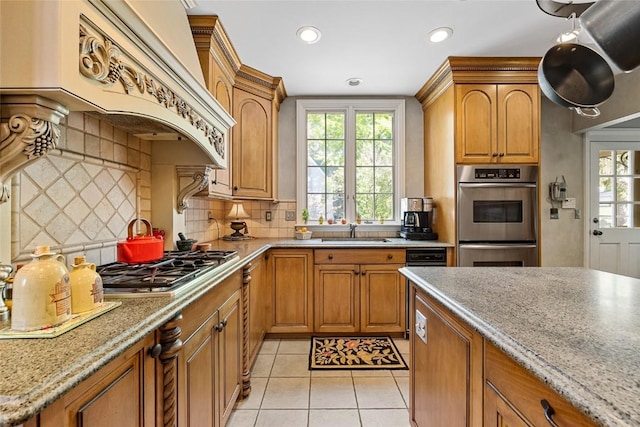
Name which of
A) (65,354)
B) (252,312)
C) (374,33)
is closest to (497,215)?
(374,33)

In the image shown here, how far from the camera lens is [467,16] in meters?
2.17

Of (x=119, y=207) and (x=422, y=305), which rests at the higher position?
(x=119, y=207)

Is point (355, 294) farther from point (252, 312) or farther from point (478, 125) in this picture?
point (478, 125)

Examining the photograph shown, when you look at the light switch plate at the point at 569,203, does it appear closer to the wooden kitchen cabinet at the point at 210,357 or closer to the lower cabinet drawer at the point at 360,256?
the lower cabinet drawer at the point at 360,256

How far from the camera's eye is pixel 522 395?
73 cm

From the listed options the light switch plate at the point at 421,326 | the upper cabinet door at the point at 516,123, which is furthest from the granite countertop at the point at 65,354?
the upper cabinet door at the point at 516,123

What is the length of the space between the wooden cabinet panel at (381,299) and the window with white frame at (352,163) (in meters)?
0.85

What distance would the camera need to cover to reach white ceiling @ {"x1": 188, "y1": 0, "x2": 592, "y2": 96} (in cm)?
205

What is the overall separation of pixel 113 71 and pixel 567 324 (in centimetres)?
152

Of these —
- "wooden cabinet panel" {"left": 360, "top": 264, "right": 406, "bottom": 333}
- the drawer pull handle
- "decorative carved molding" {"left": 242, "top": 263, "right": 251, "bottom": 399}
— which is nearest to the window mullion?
"wooden cabinet panel" {"left": 360, "top": 264, "right": 406, "bottom": 333}

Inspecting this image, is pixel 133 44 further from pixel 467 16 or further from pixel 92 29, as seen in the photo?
pixel 467 16

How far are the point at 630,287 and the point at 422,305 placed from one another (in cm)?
79

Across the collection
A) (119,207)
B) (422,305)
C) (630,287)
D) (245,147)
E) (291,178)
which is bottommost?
(422,305)

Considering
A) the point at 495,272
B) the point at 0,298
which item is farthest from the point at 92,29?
the point at 495,272
